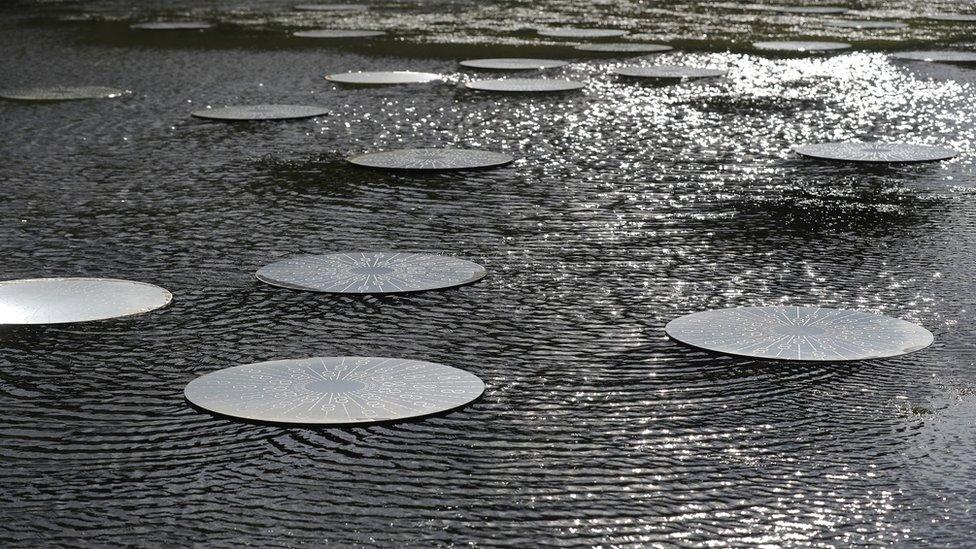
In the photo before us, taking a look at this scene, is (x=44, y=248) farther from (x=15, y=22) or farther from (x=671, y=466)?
(x=15, y=22)

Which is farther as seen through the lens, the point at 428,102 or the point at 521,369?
the point at 428,102

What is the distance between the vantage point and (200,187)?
26.3 feet

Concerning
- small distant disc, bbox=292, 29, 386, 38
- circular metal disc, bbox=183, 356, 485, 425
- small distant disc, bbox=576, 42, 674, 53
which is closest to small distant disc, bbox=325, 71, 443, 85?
small distant disc, bbox=576, 42, 674, 53

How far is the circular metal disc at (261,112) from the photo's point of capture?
10305 mm

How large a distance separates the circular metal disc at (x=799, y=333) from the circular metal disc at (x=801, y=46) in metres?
10.1

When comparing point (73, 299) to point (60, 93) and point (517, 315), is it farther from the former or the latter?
point (60, 93)

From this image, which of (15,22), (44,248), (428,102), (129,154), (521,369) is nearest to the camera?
(521,369)

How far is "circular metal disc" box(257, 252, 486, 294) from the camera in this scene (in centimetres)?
583

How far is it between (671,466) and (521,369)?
0.97 m

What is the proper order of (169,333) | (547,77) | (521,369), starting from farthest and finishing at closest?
1. (547,77)
2. (169,333)
3. (521,369)

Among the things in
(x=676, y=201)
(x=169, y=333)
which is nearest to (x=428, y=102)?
(x=676, y=201)

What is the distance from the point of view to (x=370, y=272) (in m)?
6.04

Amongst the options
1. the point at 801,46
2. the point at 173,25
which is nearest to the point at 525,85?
the point at 801,46

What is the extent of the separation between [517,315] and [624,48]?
390 inches
